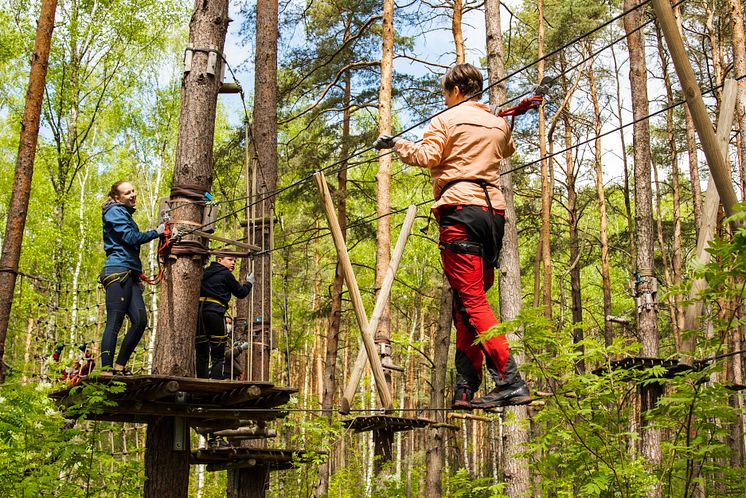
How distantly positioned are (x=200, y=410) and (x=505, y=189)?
4.82m

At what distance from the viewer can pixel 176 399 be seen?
5.18m

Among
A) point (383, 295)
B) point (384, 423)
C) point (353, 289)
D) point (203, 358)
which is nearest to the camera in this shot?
point (353, 289)

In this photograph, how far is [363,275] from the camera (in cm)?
2777

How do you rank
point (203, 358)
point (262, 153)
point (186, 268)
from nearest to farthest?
1. point (186, 268)
2. point (203, 358)
3. point (262, 153)

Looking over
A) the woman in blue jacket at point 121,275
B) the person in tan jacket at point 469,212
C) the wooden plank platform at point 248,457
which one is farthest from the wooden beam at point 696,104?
the wooden plank platform at point 248,457

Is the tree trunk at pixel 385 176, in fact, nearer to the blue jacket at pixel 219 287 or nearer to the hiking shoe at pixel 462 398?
the blue jacket at pixel 219 287

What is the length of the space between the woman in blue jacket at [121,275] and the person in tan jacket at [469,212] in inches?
90.2

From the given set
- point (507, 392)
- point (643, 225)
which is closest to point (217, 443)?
point (507, 392)

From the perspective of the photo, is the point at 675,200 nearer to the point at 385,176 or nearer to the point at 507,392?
the point at 385,176

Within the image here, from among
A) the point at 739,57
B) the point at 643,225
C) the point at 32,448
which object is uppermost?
the point at 739,57

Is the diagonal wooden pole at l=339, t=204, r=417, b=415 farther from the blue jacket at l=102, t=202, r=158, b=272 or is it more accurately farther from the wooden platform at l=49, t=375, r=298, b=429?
the blue jacket at l=102, t=202, r=158, b=272

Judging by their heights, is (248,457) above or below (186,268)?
below

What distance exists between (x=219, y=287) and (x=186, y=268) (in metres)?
0.76

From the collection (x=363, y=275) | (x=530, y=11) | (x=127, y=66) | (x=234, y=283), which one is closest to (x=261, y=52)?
(x=234, y=283)
